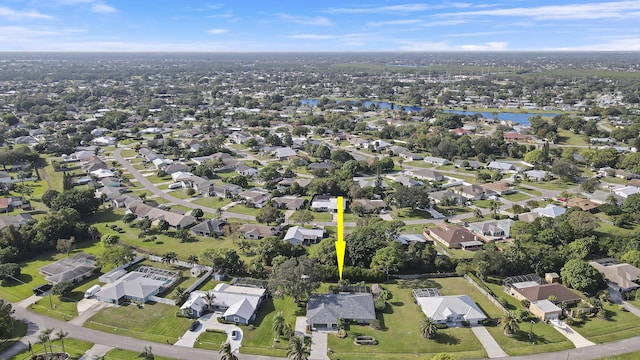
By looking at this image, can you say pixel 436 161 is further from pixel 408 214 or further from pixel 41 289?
pixel 41 289

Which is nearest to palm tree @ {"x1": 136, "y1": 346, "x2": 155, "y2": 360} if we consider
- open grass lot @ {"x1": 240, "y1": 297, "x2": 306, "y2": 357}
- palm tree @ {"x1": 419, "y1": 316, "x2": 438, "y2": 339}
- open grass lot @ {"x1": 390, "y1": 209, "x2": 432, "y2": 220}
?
open grass lot @ {"x1": 240, "y1": 297, "x2": 306, "y2": 357}

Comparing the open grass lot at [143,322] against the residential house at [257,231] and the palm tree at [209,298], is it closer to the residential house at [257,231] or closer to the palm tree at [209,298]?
the palm tree at [209,298]

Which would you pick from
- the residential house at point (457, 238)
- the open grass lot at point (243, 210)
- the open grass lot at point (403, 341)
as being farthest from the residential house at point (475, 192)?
the open grass lot at point (243, 210)

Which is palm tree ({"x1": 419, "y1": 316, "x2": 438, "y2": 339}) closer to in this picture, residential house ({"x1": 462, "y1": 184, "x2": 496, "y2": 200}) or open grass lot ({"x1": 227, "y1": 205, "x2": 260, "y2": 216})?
open grass lot ({"x1": 227, "y1": 205, "x2": 260, "y2": 216})

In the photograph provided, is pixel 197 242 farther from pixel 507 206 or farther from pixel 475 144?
pixel 475 144

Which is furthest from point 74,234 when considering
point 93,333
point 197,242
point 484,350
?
point 484,350

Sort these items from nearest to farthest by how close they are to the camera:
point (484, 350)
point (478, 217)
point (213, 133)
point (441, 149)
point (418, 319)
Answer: point (484, 350)
point (418, 319)
point (478, 217)
point (441, 149)
point (213, 133)
